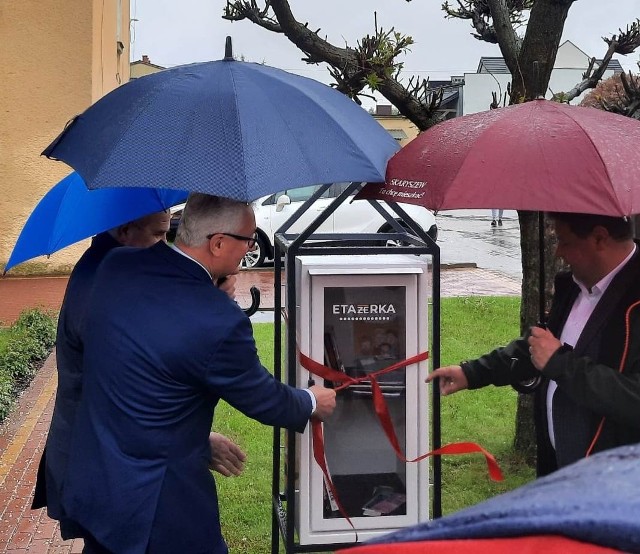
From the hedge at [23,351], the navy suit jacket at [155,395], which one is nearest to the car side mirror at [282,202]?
the hedge at [23,351]

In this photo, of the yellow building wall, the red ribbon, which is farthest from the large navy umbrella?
the yellow building wall

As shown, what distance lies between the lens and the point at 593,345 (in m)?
2.50

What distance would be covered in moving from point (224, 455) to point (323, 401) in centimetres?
40

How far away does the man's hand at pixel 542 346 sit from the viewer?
2.53m

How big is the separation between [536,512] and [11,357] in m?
7.28

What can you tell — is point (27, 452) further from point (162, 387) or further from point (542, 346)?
point (542, 346)

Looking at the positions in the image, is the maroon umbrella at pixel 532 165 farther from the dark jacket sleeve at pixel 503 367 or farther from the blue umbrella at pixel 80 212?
the blue umbrella at pixel 80 212

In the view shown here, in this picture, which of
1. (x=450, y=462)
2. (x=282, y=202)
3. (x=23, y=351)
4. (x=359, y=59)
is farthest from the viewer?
(x=282, y=202)

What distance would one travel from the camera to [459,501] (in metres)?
4.63

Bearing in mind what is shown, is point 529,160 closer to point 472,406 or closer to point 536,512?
point 536,512

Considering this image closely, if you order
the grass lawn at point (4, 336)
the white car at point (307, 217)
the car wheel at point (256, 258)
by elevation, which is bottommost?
the car wheel at point (256, 258)

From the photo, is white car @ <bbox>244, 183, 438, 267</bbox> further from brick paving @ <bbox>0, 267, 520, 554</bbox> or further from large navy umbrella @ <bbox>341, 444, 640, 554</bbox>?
large navy umbrella @ <bbox>341, 444, 640, 554</bbox>

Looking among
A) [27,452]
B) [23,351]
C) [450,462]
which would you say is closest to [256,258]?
[23,351]

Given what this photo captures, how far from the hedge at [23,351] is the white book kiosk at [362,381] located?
3.93 m
